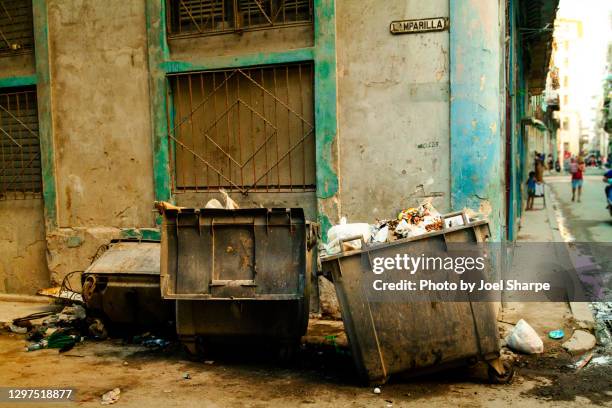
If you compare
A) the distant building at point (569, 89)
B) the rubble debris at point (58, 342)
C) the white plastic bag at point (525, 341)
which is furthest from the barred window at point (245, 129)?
the distant building at point (569, 89)

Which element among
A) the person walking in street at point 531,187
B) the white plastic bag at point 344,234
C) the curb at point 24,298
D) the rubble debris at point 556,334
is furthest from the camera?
the person walking in street at point 531,187

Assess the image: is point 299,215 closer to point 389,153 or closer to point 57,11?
point 389,153

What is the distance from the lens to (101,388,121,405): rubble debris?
14.6 ft

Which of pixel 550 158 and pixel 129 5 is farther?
pixel 550 158

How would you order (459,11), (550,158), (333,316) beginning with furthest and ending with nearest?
(550,158) → (333,316) → (459,11)

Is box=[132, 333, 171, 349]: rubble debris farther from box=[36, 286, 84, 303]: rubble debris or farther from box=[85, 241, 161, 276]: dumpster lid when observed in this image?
box=[36, 286, 84, 303]: rubble debris

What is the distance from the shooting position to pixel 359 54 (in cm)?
664

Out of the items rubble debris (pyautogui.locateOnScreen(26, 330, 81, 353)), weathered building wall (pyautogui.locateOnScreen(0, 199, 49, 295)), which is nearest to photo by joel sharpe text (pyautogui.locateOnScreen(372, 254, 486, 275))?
rubble debris (pyautogui.locateOnScreen(26, 330, 81, 353))

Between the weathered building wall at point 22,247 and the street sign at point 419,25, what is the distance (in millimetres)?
5404

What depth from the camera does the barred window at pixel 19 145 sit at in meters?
8.27

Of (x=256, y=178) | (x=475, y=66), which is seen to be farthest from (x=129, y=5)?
(x=475, y=66)

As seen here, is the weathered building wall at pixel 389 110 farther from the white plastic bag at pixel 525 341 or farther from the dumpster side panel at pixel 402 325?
the dumpster side panel at pixel 402 325

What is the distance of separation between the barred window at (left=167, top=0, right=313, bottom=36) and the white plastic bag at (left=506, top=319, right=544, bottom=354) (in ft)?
13.6

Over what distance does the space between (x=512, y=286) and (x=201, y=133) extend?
4573 mm
